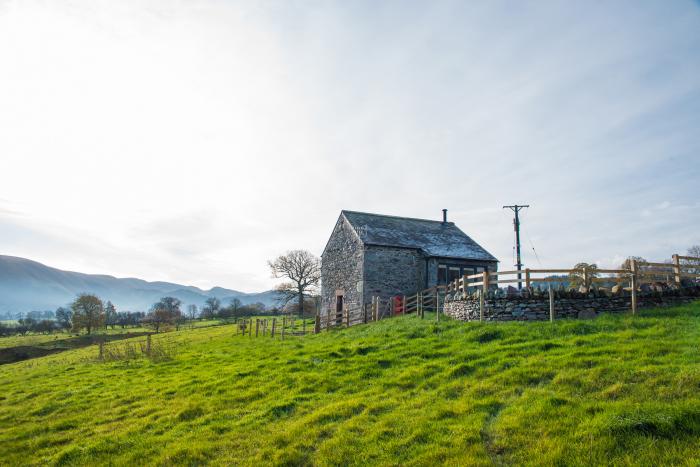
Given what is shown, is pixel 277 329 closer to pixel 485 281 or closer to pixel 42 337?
pixel 485 281

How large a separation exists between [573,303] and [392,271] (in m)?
13.8

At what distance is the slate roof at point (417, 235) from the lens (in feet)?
96.9

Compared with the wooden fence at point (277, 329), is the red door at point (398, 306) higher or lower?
higher

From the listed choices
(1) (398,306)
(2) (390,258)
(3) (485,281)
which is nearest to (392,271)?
(2) (390,258)

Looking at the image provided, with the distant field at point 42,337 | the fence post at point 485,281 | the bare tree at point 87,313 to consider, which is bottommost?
the distant field at point 42,337

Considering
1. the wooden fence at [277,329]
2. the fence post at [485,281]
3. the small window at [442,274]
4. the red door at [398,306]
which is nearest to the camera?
the fence post at [485,281]

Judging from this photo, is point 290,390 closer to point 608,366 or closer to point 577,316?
point 608,366

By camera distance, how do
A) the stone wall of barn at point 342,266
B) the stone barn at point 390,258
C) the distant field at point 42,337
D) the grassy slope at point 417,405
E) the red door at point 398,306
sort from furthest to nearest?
1. the distant field at point 42,337
2. the stone wall of barn at point 342,266
3. the stone barn at point 390,258
4. the red door at point 398,306
5. the grassy slope at point 417,405

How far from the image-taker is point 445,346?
14.0m

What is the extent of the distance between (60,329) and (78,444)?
7295 centimetres

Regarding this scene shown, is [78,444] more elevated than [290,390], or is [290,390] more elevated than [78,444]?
[290,390]

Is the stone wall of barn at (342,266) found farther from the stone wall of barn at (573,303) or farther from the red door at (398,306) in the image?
the stone wall of barn at (573,303)

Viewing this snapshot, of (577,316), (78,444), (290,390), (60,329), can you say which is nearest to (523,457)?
(290,390)

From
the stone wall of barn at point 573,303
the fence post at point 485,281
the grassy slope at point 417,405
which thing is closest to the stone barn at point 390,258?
the fence post at point 485,281
